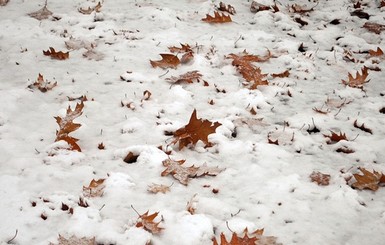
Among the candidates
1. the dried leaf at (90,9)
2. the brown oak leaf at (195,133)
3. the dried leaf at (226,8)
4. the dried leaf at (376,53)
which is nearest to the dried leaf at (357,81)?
the dried leaf at (376,53)

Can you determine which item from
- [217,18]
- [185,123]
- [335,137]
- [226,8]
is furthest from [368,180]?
[226,8]

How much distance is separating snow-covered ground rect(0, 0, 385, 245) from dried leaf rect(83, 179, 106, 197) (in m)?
0.04

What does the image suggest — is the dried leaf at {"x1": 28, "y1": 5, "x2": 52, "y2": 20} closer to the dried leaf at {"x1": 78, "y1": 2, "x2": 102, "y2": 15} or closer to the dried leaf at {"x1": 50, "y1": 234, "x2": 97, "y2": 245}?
the dried leaf at {"x1": 78, "y1": 2, "x2": 102, "y2": 15}

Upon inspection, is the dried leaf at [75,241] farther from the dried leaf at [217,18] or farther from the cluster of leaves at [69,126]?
the dried leaf at [217,18]

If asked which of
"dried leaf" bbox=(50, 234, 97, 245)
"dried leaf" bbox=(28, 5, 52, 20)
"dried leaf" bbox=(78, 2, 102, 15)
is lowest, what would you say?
"dried leaf" bbox=(50, 234, 97, 245)

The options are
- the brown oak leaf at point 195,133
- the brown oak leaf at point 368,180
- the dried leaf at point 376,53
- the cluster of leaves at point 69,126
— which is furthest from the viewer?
the dried leaf at point 376,53

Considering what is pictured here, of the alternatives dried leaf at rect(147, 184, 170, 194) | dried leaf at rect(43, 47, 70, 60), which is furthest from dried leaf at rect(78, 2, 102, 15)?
dried leaf at rect(147, 184, 170, 194)

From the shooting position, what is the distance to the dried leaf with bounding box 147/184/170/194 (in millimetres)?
2617

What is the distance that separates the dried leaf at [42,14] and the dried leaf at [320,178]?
4034mm

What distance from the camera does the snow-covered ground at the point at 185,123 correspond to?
2391 mm

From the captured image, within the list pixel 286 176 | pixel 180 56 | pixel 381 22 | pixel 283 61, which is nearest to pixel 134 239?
pixel 286 176

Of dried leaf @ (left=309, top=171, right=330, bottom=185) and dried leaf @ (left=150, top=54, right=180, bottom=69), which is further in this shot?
dried leaf @ (left=150, top=54, right=180, bottom=69)

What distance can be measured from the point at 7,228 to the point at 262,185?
69.1 inches

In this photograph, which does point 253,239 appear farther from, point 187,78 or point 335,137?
point 187,78
